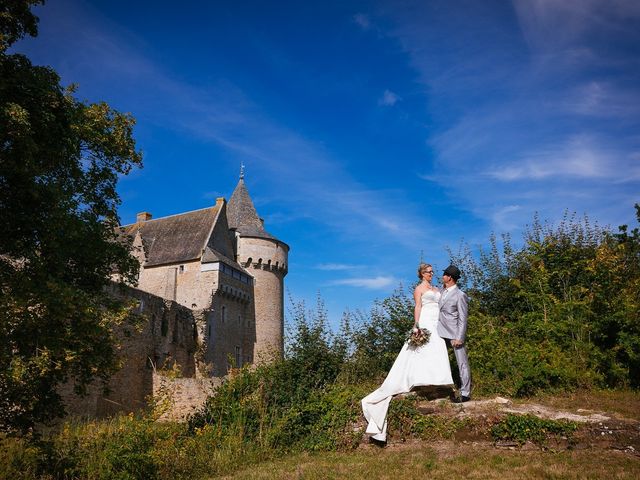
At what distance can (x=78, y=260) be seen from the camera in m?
11.6

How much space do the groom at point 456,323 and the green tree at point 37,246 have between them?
6.69 m

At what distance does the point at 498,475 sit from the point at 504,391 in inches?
143

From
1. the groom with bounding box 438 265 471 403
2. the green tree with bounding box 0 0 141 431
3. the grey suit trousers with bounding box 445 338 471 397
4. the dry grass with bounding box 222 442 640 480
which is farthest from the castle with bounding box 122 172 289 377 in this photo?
the dry grass with bounding box 222 442 640 480

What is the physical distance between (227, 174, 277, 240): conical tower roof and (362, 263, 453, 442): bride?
28275mm

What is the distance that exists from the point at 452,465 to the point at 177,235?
97.6 feet

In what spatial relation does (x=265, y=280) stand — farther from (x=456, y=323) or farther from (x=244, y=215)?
(x=456, y=323)

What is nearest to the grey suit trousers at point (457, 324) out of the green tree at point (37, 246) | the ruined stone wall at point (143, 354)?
the green tree at point (37, 246)

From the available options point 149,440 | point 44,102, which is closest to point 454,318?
point 149,440

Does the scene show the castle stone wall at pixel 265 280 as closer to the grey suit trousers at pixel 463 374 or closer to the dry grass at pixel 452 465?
Answer: the grey suit trousers at pixel 463 374

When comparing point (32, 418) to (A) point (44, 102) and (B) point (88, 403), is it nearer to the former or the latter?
(A) point (44, 102)

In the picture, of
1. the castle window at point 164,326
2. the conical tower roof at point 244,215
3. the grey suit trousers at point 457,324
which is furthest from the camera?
the conical tower roof at point 244,215

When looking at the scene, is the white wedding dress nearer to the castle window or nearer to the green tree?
the green tree

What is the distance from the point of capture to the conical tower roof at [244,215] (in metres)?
36.8

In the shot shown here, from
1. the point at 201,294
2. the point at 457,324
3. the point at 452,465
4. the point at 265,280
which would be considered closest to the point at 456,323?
the point at 457,324
